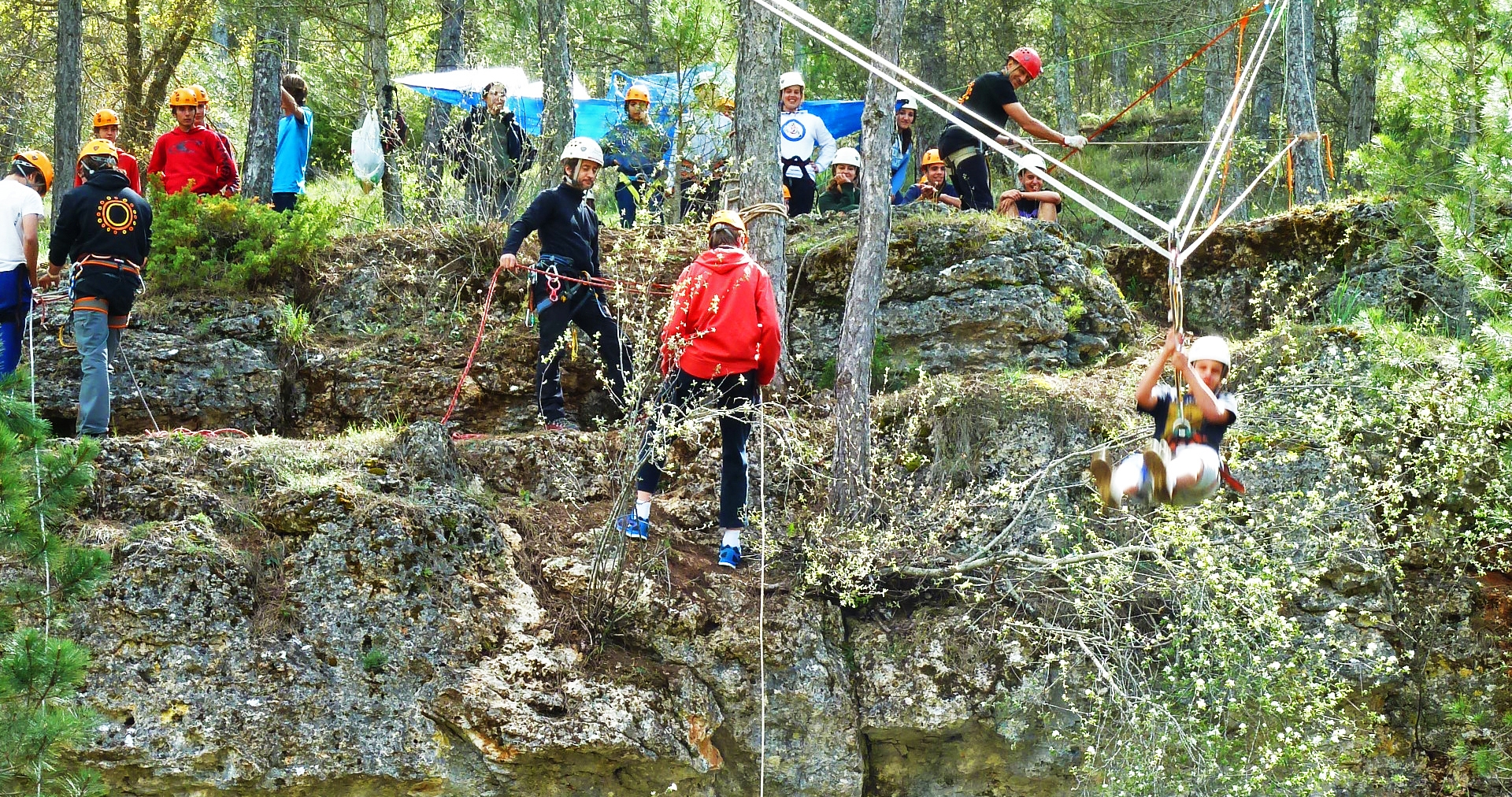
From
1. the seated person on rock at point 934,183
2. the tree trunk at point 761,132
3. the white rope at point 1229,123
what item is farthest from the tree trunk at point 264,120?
the white rope at point 1229,123

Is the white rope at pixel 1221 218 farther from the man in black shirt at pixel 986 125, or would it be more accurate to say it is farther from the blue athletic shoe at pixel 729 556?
the blue athletic shoe at pixel 729 556

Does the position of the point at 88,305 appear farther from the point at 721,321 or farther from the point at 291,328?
the point at 721,321

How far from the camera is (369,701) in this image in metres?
7.46

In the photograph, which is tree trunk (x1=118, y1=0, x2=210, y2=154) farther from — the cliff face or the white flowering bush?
the white flowering bush

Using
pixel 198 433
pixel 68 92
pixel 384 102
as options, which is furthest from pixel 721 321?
pixel 68 92

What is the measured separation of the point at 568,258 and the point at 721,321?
70.6 inches

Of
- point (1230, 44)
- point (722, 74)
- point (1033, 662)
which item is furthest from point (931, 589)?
point (1230, 44)

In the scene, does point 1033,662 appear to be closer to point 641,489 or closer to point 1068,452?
point 1068,452

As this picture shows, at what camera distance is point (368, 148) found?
11844 mm

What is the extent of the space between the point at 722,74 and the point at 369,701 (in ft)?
25.4

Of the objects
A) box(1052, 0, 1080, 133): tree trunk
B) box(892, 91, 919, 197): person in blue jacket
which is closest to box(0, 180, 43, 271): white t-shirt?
box(892, 91, 919, 197): person in blue jacket

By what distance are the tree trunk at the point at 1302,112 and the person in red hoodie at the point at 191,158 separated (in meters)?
10.3

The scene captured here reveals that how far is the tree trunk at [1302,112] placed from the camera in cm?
1377

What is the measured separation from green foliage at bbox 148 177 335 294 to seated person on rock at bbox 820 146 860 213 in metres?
4.26
